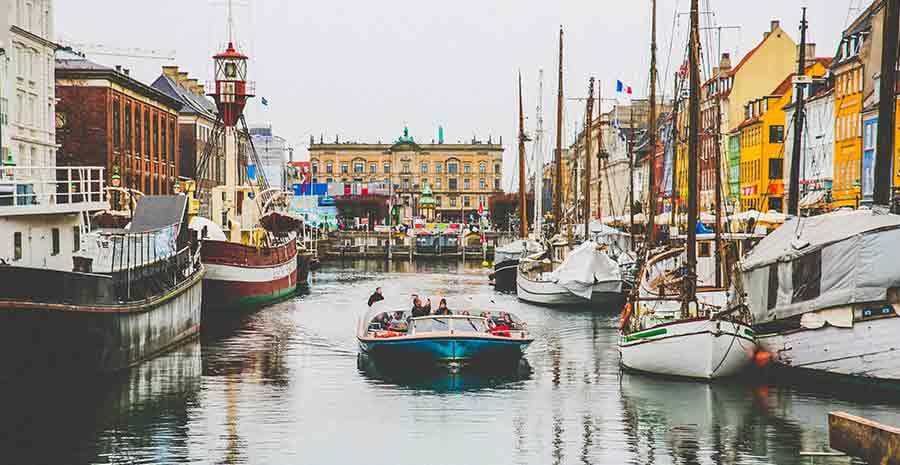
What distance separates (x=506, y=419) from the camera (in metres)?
31.9

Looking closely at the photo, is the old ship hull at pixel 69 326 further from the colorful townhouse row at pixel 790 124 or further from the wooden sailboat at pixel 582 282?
the wooden sailboat at pixel 582 282

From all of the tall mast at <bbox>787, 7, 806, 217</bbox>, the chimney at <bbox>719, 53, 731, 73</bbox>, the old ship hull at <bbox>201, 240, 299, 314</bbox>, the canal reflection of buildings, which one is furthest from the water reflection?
the chimney at <bbox>719, 53, 731, 73</bbox>

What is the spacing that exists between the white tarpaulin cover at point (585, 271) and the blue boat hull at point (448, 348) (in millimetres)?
27880

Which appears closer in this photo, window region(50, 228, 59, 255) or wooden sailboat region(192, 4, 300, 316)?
window region(50, 228, 59, 255)

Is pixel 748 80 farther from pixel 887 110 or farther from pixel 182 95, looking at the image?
pixel 887 110

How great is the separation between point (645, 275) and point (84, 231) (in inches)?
1032

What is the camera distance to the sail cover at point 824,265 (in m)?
33.2

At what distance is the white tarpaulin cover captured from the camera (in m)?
68.1

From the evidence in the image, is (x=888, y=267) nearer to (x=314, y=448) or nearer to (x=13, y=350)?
(x=314, y=448)

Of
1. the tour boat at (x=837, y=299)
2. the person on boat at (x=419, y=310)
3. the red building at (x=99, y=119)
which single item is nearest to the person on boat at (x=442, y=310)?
the person on boat at (x=419, y=310)

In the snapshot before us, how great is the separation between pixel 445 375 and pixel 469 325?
2.38 metres

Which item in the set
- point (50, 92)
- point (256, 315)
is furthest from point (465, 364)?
point (50, 92)

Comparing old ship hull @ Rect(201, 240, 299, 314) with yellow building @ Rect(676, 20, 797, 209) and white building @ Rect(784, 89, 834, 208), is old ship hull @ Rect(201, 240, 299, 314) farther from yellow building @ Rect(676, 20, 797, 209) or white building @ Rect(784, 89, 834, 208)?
yellow building @ Rect(676, 20, 797, 209)

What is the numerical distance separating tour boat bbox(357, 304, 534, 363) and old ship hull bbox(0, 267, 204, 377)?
7.25 metres
